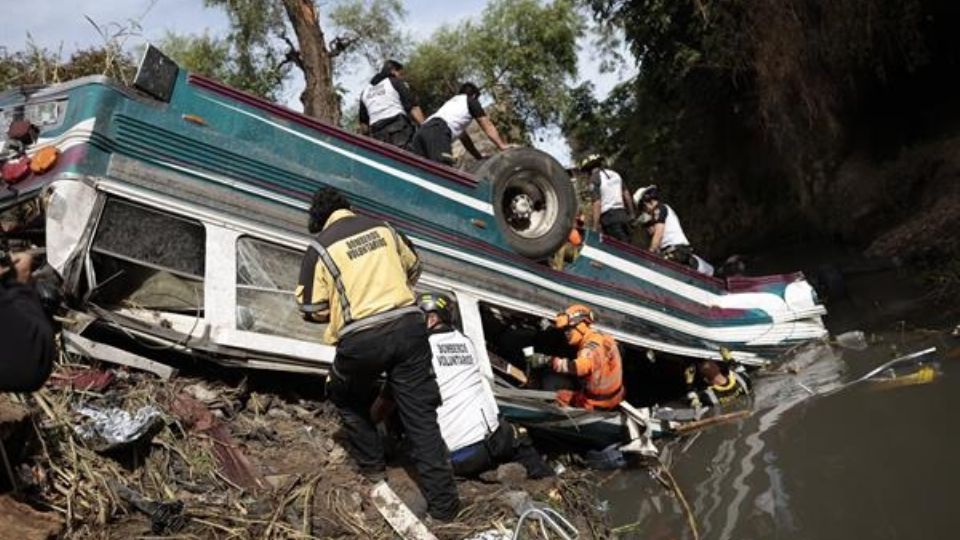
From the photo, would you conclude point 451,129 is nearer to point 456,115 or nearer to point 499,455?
point 456,115

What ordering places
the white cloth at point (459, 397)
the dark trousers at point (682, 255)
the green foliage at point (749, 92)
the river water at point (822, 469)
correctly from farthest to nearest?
the green foliage at point (749, 92), the dark trousers at point (682, 255), the white cloth at point (459, 397), the river water at point (822, 469)

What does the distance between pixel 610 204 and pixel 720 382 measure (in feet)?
6.57

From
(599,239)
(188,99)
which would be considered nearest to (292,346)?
(188,99)

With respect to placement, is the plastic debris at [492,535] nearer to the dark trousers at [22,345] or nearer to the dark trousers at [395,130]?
the dark trousers at [22,345]

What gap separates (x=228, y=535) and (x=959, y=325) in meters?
5.76

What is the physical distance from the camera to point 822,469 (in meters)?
4.45

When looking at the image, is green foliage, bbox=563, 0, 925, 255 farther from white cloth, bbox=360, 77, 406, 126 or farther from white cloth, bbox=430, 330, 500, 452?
white cloth, bbox=430, 330, 500, 452

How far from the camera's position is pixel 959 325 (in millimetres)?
6867

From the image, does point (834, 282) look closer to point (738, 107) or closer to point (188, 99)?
point (738, 107)

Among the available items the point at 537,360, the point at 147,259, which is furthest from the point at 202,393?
the point at 537,360

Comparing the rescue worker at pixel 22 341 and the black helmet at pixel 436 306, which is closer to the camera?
the rescue worker at pixel 22 341

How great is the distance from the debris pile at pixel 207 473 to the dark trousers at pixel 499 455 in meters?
0.08

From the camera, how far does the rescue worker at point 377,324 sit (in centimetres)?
397

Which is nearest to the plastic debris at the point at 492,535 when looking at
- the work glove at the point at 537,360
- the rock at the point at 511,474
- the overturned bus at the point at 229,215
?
the rock at the point at 511,474
